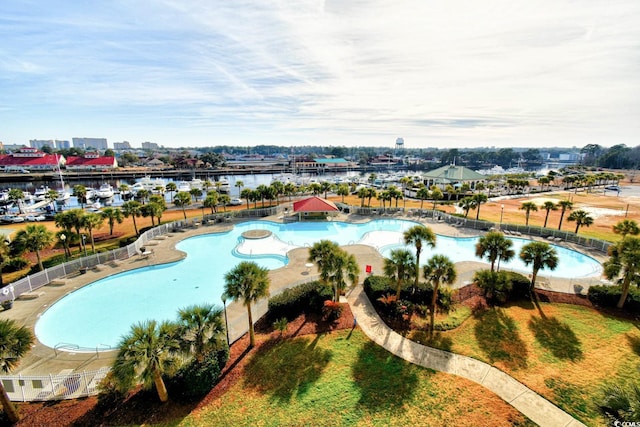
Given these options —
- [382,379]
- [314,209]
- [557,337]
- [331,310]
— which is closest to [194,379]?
[382,379]

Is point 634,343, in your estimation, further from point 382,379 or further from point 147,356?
point 147,356

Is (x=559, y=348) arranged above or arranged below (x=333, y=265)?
below

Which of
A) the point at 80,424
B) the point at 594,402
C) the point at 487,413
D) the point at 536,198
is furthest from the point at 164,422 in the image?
the point at 536,198

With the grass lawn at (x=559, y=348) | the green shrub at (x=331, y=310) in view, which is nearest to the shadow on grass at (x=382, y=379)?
the grass lawn at (x=559, y=348)

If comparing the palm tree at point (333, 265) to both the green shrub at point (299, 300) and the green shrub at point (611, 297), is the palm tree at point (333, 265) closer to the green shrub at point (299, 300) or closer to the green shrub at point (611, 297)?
the green shrub at point (299, 300)

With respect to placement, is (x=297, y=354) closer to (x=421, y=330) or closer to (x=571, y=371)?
(x=421, y=330)
